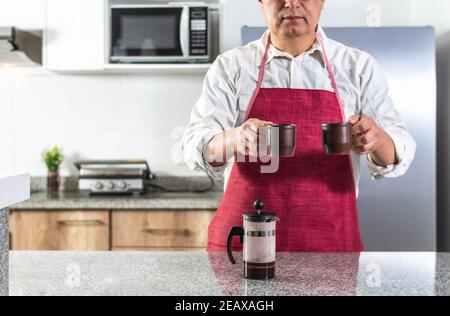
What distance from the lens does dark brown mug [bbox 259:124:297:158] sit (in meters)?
1.57

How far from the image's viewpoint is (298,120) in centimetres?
191

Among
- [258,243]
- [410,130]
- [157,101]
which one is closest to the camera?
[258,243]

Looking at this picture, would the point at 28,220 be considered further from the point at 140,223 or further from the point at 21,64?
the point at 21,64

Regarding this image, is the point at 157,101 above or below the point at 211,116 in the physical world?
above

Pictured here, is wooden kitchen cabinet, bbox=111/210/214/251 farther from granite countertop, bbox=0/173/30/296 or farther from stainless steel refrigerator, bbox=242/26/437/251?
granite countertop, bbox=0/173/30/296

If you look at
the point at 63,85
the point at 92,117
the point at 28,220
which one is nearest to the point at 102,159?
the point at 92,117

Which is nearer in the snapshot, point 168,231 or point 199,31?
point 168,231

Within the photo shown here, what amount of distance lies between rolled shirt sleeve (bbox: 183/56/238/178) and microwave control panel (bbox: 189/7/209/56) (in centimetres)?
102

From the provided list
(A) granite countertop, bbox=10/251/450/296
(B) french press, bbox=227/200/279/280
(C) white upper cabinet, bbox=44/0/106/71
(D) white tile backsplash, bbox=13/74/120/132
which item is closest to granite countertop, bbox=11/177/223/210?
(D) white tile backsplash, bbox=13/74/120/132

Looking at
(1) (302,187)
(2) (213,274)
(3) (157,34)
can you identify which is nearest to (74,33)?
(3) (157,34)

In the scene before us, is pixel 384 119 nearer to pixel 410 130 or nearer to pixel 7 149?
pixel 410 130

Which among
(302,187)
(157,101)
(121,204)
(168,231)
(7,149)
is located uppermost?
(157,101)

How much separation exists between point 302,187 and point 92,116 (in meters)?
1.83

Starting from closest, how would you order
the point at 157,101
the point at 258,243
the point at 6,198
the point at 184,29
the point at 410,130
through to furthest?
1. the point at 6,198
2. the point at 258,243
3. the point at 410,130
4. the point at 184,29
5. the point at 157,101
